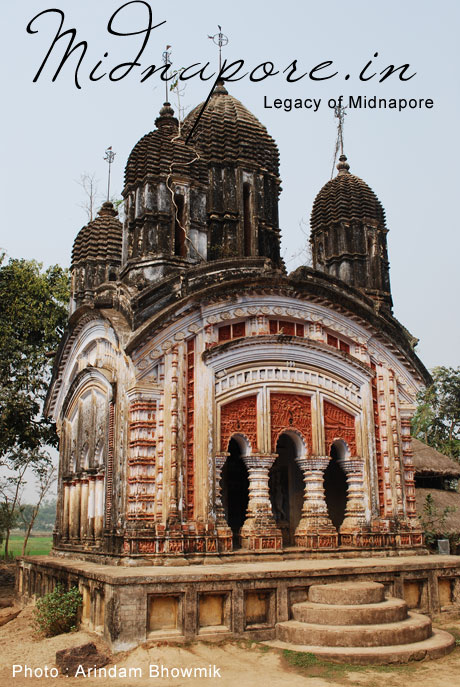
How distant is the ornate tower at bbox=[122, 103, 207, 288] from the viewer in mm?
13242

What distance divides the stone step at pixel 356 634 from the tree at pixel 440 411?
22.7 metres

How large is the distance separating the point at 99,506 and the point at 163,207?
5803 mm

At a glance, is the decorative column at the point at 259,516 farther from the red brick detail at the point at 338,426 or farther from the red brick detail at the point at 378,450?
the red brick detail at the point at 378,450

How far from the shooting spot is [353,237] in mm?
16938

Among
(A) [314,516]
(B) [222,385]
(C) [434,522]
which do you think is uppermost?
(B) [222,385]

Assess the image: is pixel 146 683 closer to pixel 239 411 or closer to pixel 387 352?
pixel 239 411

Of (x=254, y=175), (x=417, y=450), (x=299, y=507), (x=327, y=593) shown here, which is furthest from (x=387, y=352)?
(x=417, y=450)

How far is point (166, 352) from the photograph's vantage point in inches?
465

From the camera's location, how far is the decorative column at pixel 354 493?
13031mm

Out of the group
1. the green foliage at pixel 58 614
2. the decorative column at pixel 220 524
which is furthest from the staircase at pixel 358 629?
the green foliage at pixel 58 614

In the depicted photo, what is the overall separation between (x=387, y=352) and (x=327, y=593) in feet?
21.0

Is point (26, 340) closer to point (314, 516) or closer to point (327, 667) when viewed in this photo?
point (314, 516)

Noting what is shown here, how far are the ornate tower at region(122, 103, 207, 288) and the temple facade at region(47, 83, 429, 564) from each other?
0.12 feet

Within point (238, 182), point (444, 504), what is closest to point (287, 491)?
point (238, 182)
